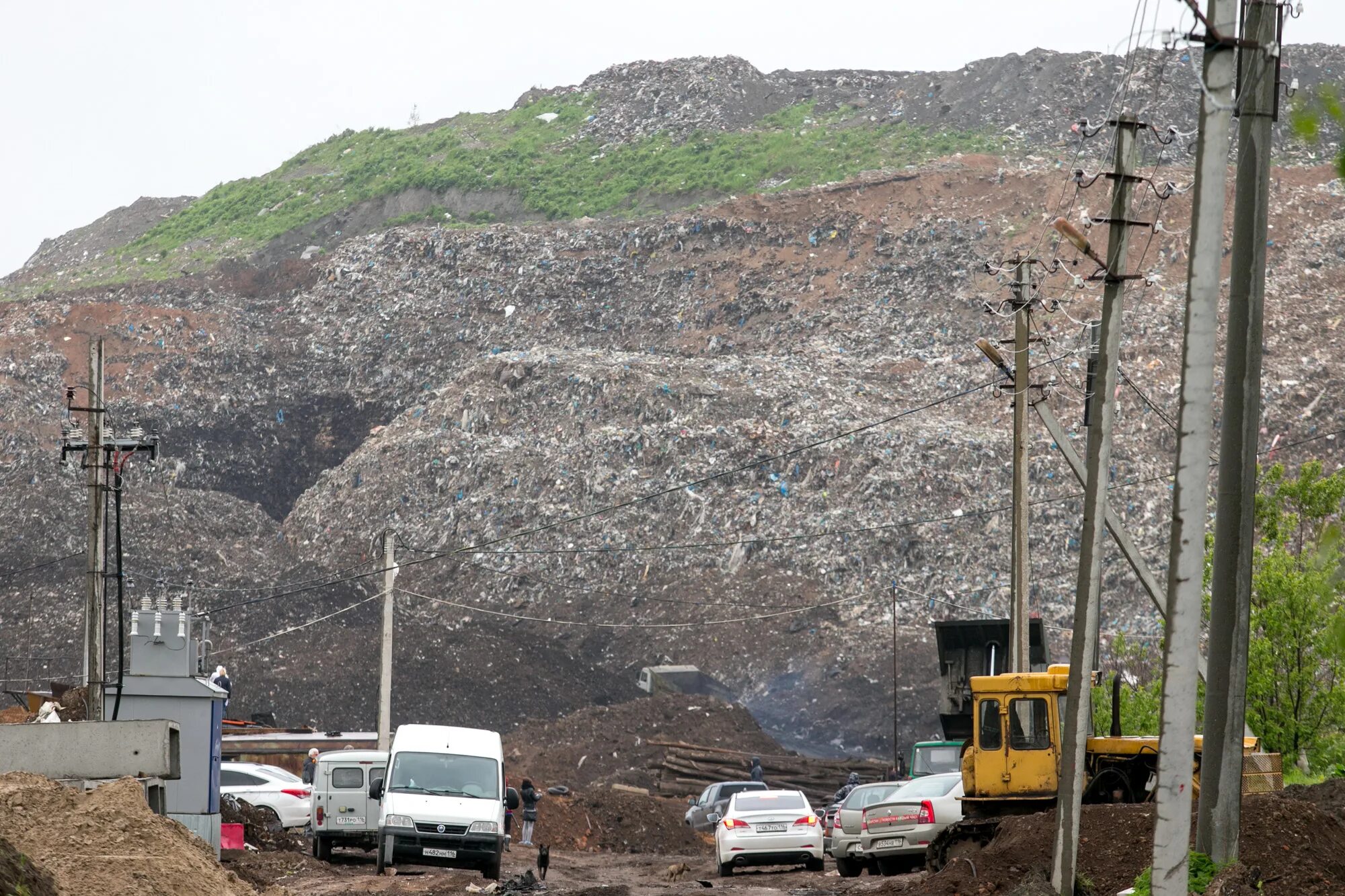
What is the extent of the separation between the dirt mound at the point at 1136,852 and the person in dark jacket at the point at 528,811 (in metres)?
13.4

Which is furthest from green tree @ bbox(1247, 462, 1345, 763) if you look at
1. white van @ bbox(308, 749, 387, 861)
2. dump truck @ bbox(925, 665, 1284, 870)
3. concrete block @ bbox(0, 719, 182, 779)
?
concrete block @ bbox(0, 719, 182, 779)

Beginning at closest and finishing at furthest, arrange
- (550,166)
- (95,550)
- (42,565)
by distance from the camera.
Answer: (95,550), (42,565), (550,166)

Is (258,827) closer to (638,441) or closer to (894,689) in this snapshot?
(894,689)

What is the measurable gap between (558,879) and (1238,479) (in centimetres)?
1371

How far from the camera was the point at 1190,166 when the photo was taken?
70000 millimetres

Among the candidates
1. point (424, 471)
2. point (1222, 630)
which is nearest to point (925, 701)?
point (424, 471)

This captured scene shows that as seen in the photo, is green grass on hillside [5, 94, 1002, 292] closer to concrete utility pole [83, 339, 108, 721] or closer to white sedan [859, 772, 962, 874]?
concrete utility pole [83, 339, 108, 721]

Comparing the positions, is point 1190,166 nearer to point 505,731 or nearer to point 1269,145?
point 505,731

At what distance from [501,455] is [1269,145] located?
43.4 metres

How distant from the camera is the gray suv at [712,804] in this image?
30.6m

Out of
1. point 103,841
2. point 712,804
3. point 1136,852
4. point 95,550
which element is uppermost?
point 95,550

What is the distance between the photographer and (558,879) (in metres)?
23.0

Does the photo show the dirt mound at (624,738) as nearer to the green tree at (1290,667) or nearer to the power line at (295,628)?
the power line at (295,628)

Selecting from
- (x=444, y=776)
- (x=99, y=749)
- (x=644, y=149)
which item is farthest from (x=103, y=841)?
(x=644, y=149)
